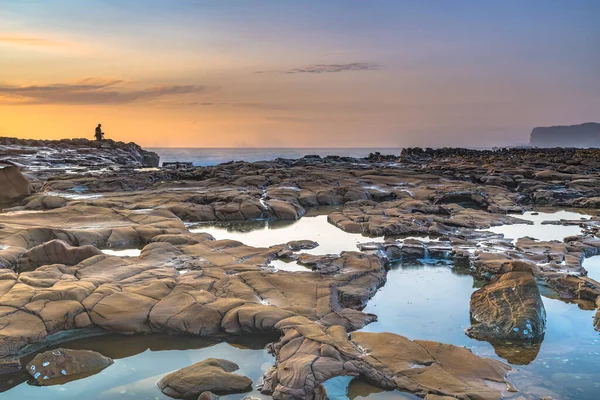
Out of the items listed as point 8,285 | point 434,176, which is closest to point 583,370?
point 8,285

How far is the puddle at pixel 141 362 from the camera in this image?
21.2 ft

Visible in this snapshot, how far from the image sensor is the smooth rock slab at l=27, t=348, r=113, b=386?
268 inches

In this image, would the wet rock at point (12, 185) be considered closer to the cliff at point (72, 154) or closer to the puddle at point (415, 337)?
the puddle at point (415, 337)

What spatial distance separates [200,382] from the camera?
253 inches

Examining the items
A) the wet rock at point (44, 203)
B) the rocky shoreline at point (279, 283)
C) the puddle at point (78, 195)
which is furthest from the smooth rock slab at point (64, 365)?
the puddle at point (78, 195)

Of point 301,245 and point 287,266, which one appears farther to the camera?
point 301,245

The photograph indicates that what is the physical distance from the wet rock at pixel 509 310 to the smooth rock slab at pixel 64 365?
6.26m

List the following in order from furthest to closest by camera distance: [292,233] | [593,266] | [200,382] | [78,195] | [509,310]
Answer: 1. [78,195]
2. [292,233]
3. [593,266]
4. [509,310]
5. [200,382]

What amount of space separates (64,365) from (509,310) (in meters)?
7.51

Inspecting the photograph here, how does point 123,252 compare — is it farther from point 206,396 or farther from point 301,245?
point 206,396

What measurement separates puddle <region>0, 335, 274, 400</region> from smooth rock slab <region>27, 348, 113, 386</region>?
0.12 meters

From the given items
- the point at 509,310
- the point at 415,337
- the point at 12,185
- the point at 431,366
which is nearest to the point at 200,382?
the point at 431,366

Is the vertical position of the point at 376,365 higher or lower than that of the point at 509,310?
lower

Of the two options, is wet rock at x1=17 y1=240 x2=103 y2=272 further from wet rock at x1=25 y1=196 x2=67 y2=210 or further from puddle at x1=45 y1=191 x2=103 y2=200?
puddle at x1=45 y1=191 x2=103 y2=200
